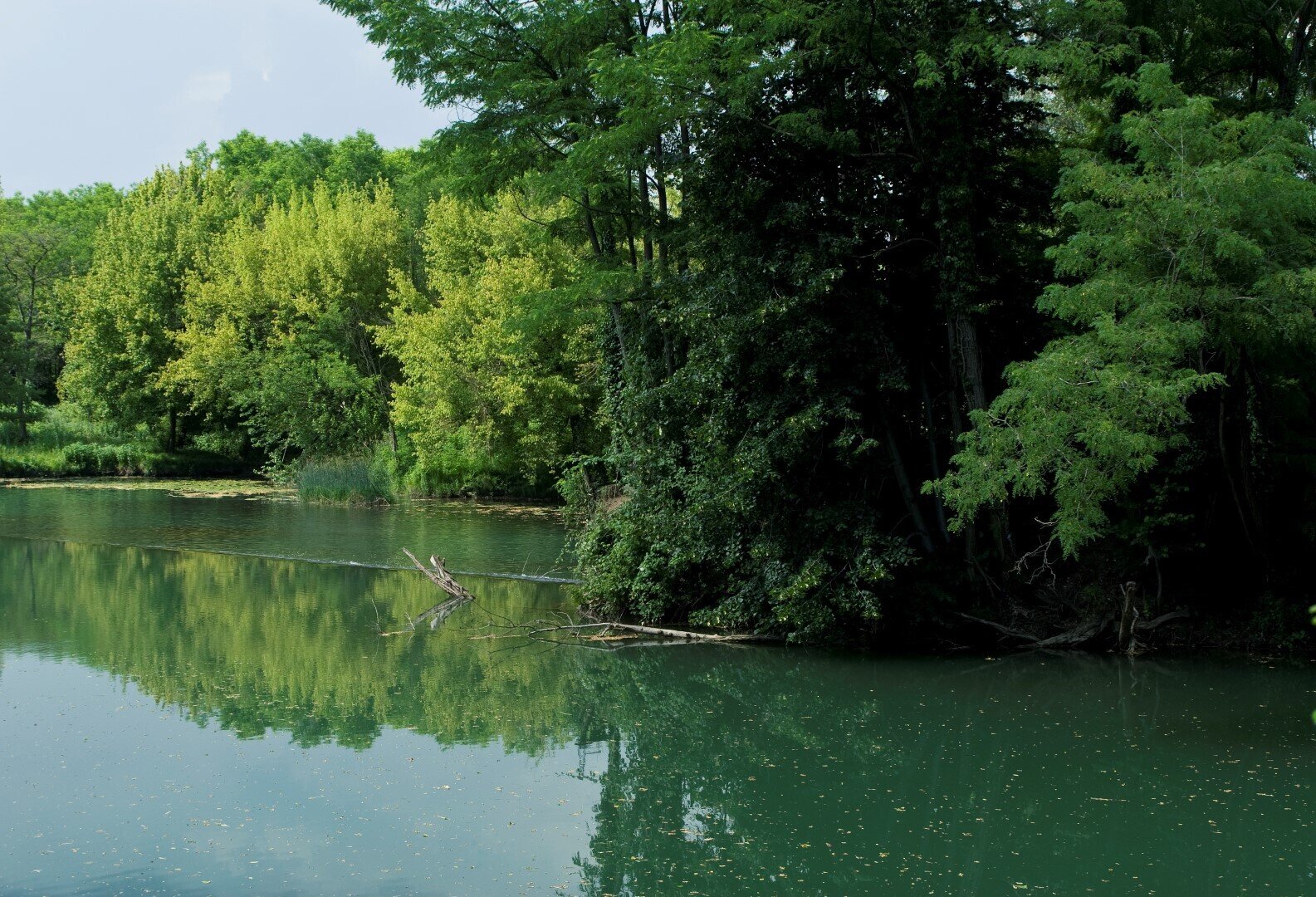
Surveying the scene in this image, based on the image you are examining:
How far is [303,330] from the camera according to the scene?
118 ft

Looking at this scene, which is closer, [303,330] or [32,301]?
[303,330]

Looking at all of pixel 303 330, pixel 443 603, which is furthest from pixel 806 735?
pixel 303 330

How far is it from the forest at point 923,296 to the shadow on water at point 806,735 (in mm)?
1114

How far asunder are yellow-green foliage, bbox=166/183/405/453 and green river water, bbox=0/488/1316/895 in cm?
1955

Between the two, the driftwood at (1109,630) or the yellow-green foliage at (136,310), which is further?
the yellow-green foliage at (136,310)

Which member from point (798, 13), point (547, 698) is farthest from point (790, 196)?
point (547, 698)

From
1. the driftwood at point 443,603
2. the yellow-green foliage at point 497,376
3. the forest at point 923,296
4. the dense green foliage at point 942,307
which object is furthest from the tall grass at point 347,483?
the dense green foliage at point 942,307

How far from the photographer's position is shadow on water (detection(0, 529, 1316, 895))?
7.31 metres

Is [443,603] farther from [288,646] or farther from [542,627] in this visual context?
[288,646]

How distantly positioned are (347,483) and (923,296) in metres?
20.5

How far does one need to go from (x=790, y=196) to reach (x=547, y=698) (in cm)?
604

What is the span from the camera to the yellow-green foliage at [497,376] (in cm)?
2727

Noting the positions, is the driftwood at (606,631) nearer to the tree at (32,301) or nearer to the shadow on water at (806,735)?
the shadow on water at (806,735)

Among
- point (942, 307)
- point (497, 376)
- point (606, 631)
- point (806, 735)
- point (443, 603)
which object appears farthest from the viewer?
point (497, 376)
